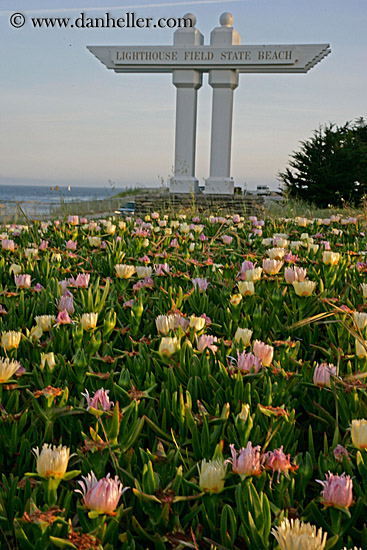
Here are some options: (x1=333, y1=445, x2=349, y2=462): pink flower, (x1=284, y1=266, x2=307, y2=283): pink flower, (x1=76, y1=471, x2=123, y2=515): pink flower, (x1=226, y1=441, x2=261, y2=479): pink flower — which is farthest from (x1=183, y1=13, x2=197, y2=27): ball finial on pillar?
(x1=76, y1=471, x2=123, y2=515): pink flower

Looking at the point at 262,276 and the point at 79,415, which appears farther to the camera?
the point at 262,276

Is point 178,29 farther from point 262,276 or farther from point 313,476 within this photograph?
point 313,476

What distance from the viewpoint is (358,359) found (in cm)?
150

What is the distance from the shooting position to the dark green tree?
66.5 ft

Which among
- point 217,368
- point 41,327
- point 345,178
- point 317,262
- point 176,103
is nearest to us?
point 217,368

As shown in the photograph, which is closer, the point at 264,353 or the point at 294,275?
the point at 264,353

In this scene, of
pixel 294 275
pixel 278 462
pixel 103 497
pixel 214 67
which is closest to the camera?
pixel 103 497

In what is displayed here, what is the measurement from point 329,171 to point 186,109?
8620 mm

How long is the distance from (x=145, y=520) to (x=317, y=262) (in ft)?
6.22

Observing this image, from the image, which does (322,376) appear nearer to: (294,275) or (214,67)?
(294,275)

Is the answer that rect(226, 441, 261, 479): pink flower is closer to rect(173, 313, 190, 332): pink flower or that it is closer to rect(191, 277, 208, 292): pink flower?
rect(173, 313, 190, 332): pink flower

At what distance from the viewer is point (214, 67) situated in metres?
13.5

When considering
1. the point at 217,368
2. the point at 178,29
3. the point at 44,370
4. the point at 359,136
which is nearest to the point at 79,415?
the point at 44,370

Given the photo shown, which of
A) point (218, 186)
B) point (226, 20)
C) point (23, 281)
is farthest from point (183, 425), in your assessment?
point (226, 20)
